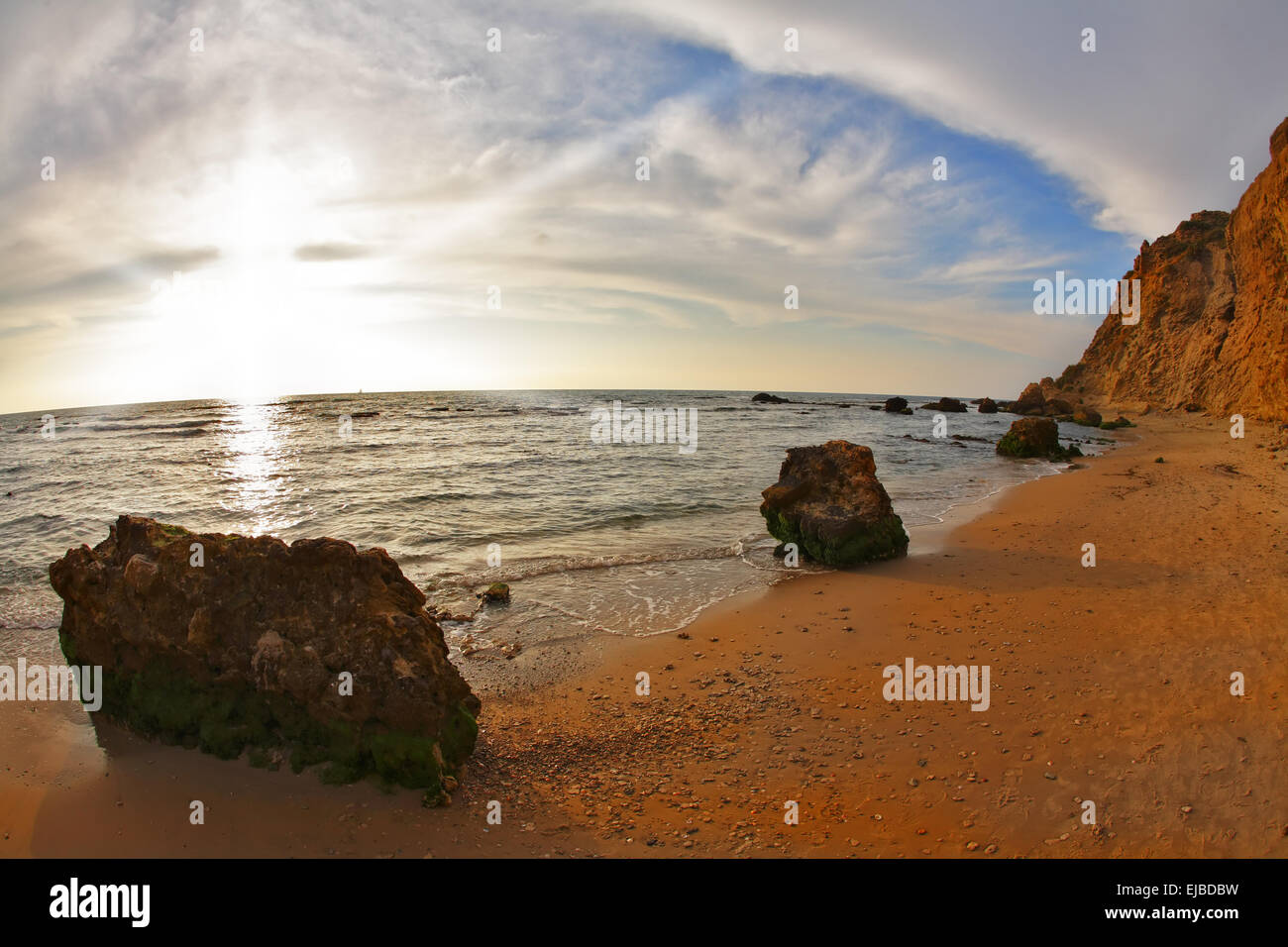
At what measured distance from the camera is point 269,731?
5.66 m

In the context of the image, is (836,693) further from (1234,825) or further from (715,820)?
(1234,825)

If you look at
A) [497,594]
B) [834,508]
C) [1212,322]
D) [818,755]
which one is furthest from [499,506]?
[1212,322]

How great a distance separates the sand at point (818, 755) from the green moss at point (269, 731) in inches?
6.6

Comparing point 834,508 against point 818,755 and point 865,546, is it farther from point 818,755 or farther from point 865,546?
point 818,755

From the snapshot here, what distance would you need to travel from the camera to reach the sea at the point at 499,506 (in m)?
11.0

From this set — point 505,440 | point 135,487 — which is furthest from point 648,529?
point 505,440

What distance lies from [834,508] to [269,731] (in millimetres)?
10557

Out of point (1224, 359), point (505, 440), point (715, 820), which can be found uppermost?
point (1224, 359)

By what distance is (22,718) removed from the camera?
270 inches

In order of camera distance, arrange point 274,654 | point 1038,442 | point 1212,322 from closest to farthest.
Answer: point 274,654 → point 1038,442 → point 1212,322

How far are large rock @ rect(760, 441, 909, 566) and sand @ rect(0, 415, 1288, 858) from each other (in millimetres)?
2539

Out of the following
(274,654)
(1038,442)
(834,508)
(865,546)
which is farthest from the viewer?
(1038,442)

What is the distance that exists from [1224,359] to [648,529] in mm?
45866
